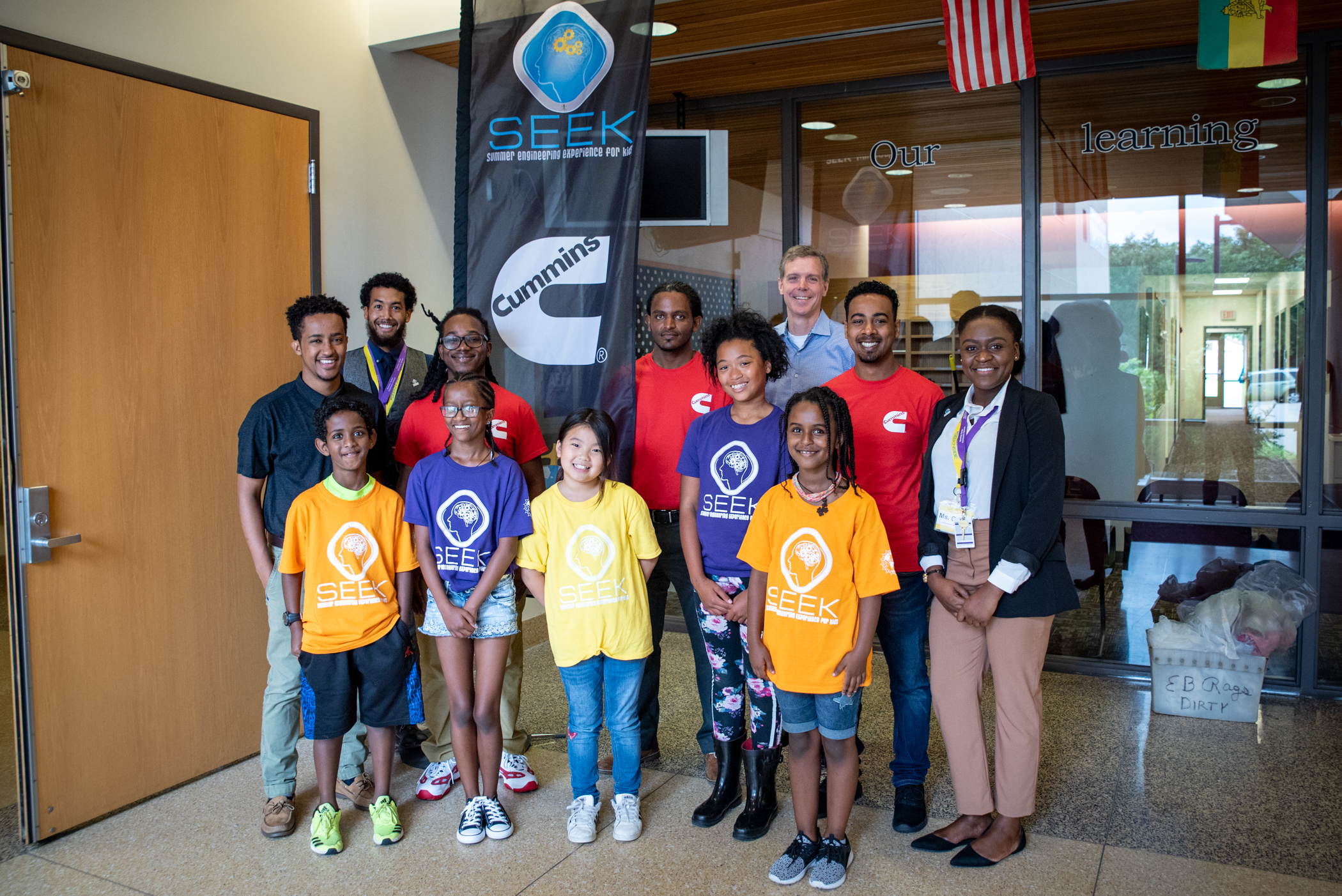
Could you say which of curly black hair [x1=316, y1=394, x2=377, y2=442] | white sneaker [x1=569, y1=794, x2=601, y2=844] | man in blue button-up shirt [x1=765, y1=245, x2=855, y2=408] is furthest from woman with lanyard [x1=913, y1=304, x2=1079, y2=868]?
curly black hair [x1=316, y1=394, x2=377, y2=442]

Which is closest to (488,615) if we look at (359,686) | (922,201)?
(359,686)

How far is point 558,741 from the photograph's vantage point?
11.6 feet

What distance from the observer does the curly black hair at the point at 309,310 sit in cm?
Result: 293

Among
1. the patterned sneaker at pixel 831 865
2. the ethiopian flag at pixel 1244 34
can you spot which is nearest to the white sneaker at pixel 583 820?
the patterned sneaker at pixel 831 865

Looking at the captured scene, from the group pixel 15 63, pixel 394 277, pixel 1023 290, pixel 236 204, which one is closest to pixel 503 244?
pixel 394 277

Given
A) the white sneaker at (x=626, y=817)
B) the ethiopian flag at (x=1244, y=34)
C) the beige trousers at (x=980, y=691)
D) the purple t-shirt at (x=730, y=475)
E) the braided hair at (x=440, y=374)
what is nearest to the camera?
the beige trousers at (x=980, y=691)

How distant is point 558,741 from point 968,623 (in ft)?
5.63

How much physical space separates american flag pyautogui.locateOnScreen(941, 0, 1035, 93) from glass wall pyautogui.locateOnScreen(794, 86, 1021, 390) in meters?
0.85

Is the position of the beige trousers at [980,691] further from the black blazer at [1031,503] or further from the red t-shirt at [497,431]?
the red t-shirt at [497,431]

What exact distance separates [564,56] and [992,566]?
2.02 meters

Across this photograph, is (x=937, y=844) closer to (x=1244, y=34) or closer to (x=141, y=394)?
(x=141, y=394)

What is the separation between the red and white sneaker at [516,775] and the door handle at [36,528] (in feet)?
5.01

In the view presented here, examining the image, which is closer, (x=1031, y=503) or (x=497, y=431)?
(x=1031, y=503)

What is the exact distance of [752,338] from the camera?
2.69 metres
